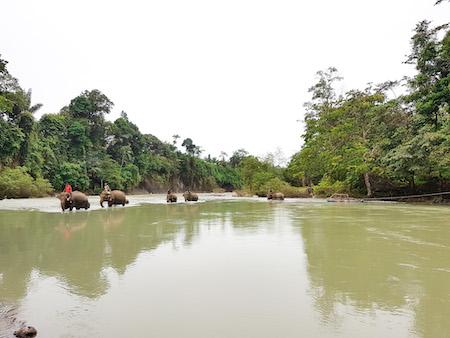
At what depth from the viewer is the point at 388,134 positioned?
1028 inches

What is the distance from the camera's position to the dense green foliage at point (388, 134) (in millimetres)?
21812

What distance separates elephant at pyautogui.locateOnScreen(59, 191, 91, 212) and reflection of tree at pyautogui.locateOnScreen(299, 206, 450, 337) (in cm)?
1177

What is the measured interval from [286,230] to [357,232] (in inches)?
64.7

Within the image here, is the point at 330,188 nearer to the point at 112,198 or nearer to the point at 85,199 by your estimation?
the point at 112,198

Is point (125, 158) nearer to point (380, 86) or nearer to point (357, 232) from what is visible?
point (380, 86)

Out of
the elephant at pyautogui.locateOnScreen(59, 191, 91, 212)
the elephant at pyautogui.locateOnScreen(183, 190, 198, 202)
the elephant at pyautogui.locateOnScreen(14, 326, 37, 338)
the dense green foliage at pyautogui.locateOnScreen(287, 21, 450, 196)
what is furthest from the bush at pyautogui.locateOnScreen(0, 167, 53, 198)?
the elephant at pyautogui.locateOnScreen(14, 326, 37, 338)

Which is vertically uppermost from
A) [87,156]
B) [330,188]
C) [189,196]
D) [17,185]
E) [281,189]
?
[87,156]

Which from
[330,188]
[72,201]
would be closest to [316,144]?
[330,188]

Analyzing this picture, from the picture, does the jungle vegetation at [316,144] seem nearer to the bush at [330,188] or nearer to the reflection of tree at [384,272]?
the bush at [330,188]

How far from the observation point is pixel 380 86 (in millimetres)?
29625

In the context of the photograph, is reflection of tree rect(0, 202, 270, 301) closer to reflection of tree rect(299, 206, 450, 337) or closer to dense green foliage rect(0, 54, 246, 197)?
reflection of tree rect(299, 206, 450, 337)

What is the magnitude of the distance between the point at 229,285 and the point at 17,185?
108 feet

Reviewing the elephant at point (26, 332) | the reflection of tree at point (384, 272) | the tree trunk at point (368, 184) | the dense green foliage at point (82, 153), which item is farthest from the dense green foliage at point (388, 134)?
the dense green foliage at point (82, 153)

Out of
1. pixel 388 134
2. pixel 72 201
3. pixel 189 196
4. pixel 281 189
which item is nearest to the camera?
pixel 72 201
